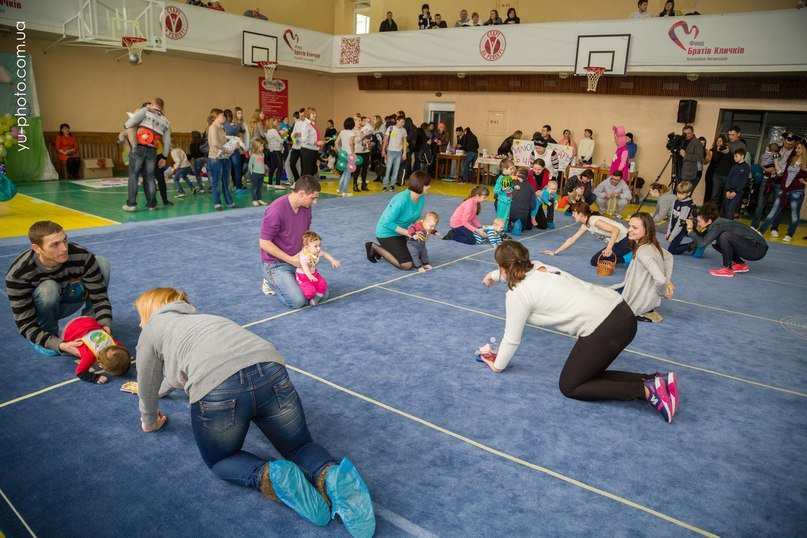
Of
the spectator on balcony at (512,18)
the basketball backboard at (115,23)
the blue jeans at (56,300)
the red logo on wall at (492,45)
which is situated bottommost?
the blue jeans at (56,300)

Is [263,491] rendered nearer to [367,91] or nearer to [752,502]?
[752,502]

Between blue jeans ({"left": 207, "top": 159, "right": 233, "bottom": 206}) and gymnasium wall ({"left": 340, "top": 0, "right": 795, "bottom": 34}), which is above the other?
gymnasium wall ({"left": 340, "top": 0, "right": 795, "bottom": 34})

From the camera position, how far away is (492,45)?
16094 mm

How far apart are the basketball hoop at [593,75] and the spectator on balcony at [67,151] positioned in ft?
44.1

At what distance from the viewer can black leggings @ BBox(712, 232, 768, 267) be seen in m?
7.85

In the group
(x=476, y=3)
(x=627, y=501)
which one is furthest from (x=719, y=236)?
(x=476, y=3)

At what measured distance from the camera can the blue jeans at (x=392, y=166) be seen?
47.6ft

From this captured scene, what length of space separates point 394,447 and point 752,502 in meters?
1.98

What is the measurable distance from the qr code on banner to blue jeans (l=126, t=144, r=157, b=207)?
35.9 feet

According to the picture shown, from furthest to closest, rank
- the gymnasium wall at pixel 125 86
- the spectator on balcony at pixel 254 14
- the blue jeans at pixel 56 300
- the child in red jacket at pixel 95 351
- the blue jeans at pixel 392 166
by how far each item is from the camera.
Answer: the spectator on balcony at pixel 254 14 < the blue jeans at pixel 392 166 < the gymnasium wall at pixel 125 86 < the blue jeans at pixel 56 300 < the child in red jacket at pixel 95 351

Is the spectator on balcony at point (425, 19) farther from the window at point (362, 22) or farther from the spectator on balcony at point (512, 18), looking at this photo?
the window at point (362, 22)

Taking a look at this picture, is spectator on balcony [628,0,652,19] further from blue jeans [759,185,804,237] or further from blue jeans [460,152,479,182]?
blue jeans [759,185,804,237]

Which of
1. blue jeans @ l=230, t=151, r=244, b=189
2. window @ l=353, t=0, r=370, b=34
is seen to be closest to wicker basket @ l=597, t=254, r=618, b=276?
blue jeans @ l=230, t=151, r=244, b=189

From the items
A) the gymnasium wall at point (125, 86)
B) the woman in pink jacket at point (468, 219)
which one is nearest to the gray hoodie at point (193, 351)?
the woman in pink jacket at point (468, 219)
